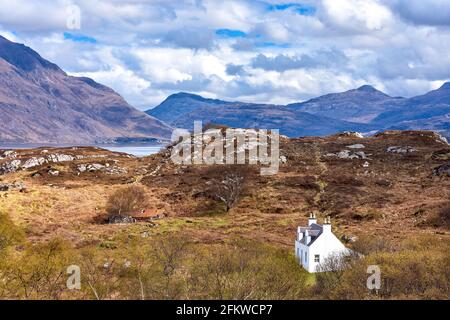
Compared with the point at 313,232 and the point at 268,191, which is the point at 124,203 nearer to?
the point at 268,191

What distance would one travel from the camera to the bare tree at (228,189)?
92.1 meters

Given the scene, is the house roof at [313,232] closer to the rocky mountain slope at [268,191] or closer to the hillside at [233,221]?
the hillside at [233,221]

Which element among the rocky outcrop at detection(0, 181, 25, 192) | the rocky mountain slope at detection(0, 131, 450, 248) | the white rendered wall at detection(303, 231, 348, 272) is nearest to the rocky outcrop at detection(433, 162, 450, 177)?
the rocky mountain slope at detection(0, 131, 450, 248)

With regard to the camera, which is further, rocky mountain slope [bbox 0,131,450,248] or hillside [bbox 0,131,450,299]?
rocky mountain slope [bbox 0,131,450,248]

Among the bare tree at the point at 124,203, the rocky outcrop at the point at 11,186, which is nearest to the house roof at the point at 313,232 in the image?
the bare tree at the point at 124,203

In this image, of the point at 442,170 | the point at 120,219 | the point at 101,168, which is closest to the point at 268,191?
the point at 120,219

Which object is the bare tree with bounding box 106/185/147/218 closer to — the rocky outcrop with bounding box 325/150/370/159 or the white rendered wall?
the white rendered wall

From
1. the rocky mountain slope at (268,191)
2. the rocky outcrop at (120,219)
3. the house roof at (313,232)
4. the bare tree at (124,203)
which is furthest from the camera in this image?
the bare tree at (124,203)

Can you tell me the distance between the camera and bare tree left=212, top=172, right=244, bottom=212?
92125 millimetres

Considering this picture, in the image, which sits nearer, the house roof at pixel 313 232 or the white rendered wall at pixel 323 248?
the white rendered wall at pixel 323 248
